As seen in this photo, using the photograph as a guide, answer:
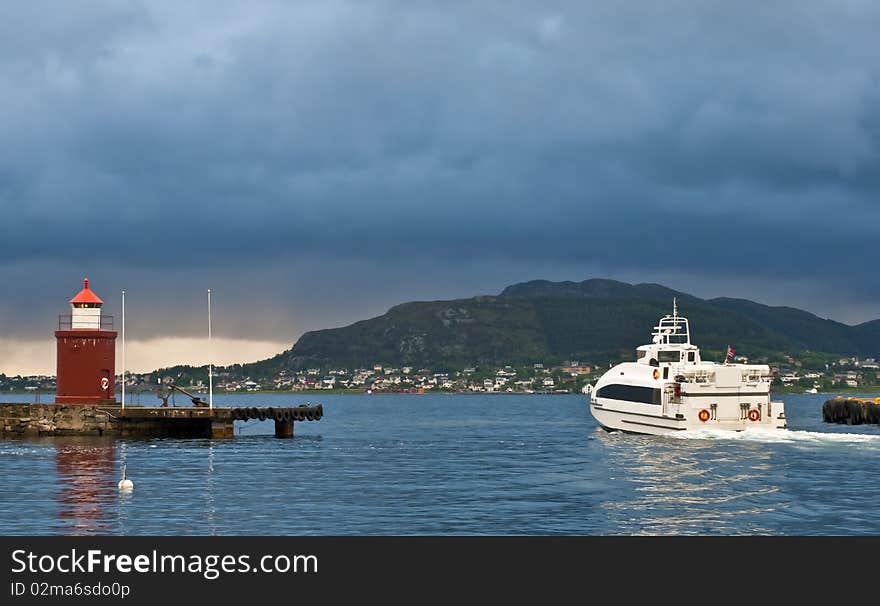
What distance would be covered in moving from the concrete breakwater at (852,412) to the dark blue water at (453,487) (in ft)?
151

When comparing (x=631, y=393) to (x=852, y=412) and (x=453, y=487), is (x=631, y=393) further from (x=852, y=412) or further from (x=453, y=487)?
(x=852, y=412)

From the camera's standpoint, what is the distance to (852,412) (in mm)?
117688

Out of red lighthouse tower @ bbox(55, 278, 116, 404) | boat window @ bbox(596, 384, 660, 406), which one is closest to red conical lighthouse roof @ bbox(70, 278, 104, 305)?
red lighthouse tower @ bbox(55, 278, 116, 404)

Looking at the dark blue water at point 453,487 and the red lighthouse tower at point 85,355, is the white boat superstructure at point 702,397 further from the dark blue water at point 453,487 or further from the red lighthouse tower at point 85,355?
the red lighthouse tower at point 85,355

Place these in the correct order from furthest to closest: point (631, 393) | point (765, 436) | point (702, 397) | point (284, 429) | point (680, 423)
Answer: point (284, 429) < point (631, 393) < point (680, 423) < point (702, 397) < point (765, 436)

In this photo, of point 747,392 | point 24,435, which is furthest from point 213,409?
point 747,392

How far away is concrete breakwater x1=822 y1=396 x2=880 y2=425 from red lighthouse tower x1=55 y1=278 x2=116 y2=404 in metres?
78.9

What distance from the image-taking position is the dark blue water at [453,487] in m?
35.1

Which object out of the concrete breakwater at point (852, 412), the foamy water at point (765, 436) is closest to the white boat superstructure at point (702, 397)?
the foamy water at point (765, 436)

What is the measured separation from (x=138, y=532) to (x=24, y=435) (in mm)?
54400

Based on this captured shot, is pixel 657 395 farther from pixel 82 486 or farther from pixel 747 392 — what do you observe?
pixel 82 486

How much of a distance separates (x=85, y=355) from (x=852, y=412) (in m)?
82.9

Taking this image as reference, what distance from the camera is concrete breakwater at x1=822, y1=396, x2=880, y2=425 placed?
11323cm
